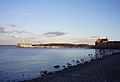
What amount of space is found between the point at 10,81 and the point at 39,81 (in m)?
7.84

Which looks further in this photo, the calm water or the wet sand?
the calm water

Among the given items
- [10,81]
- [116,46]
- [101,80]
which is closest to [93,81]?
[101,80]

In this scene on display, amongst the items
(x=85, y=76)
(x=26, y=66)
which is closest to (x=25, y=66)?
(x=26, y=66)

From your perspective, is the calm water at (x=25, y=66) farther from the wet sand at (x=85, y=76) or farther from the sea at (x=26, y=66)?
the wet sand at (x=85, y=76)

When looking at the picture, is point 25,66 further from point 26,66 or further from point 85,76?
point 85,76

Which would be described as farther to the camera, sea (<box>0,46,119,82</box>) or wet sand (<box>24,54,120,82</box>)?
sea (<box>0,46,119,82</box>)

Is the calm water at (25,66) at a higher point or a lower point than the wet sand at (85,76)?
lower

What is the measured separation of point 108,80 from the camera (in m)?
23.0

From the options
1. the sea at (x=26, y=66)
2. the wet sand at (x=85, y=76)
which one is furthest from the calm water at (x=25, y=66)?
the wet sand at (x=85, y=76)

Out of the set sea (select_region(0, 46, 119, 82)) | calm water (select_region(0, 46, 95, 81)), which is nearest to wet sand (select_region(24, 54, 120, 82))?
sea (select_region(0, 46, 119, 82))

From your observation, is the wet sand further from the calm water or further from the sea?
the calm water

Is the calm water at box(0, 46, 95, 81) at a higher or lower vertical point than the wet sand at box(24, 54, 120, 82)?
lower

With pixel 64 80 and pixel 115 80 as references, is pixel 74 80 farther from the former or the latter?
pixel 115 80

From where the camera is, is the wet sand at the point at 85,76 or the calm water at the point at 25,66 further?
the calm water at the point at 25,66
